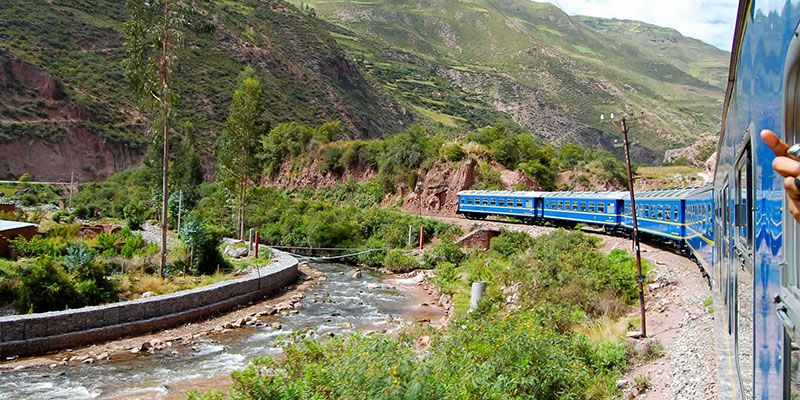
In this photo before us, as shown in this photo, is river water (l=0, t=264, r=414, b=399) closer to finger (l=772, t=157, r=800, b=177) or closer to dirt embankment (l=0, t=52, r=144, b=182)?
finger (l=772, t=157, r=800, b=177)

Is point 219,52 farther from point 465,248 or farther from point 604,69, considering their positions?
point 604,69

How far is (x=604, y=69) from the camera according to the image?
130875 mm

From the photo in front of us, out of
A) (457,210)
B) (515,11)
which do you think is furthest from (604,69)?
(457,210)

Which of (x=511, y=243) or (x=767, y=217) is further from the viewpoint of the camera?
(x=511, y=243)

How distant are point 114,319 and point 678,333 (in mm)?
13664

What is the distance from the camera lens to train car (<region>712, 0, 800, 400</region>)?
1.98 metres

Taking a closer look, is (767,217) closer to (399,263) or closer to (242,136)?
(399,263)

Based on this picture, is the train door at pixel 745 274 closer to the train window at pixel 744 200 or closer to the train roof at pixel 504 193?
the train window at pixel 744 200

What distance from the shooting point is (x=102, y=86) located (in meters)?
64.8

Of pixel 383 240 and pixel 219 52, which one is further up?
pixel 219 52

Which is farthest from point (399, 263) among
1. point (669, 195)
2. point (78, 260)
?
point (78, 260)

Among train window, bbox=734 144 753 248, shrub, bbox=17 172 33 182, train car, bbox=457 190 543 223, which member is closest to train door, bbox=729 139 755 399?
train window, bbox=734 144 753 248

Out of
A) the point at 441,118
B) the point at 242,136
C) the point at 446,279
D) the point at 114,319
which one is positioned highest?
the point at 441,118

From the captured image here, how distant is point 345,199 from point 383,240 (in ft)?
51.0
